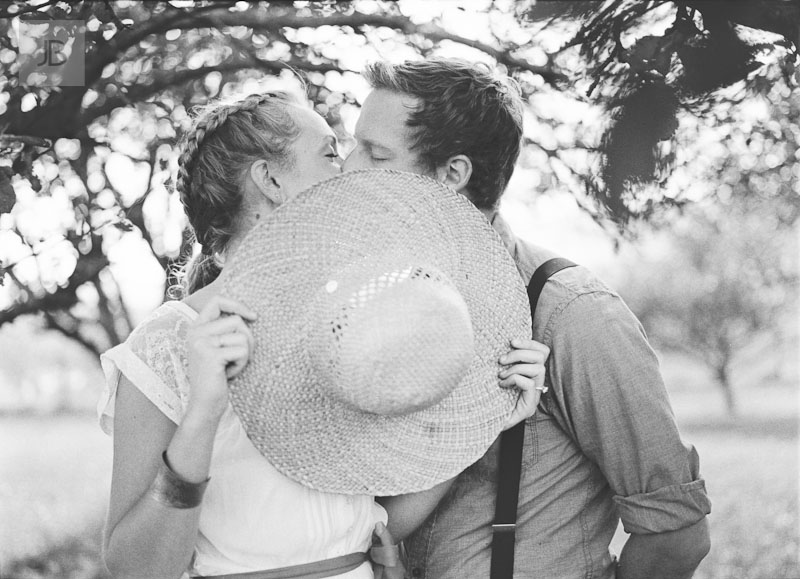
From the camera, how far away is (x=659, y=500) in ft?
5.85

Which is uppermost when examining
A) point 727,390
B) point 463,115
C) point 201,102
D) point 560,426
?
point 463,115

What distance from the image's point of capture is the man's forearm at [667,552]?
1.81 meters

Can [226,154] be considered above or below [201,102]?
above

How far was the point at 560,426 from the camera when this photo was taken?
190 cm

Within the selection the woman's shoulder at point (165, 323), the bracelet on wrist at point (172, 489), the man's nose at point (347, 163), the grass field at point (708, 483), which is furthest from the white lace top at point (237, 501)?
the grass field at point (708, 483)

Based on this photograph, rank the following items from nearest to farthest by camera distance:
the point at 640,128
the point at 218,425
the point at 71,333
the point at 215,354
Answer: the point at 215,354 < the point at 218,425 < the point at 640,128 < the point at 71,333

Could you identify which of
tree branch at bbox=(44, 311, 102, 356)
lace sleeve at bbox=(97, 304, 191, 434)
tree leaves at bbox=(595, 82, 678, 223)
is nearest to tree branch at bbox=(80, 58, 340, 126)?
tree branch at bbox=(44, 311, 102, 356)

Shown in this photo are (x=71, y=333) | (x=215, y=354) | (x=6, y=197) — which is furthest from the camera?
(x=71, y=333)

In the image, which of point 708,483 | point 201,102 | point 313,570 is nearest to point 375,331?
point 313,570

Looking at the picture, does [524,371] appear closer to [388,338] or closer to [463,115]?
[388,338]

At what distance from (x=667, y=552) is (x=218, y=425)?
3.19ft

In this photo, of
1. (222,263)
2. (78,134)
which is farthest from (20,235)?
(222,263)

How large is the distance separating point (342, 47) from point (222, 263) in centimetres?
227

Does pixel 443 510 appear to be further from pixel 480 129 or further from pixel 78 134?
pixel 78 134
